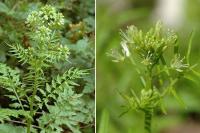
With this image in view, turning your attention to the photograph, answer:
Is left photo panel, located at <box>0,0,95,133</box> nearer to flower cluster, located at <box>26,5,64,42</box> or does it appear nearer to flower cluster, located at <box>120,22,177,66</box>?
flower cluster, located at <box>26,5,64,42</box>

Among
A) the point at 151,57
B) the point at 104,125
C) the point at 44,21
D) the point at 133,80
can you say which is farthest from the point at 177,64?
the point at 133,80

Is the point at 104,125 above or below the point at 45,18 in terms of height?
below

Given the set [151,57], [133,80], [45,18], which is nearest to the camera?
[151,57]

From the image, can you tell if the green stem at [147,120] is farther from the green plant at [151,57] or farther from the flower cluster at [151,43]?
the flower cluster at [151,43]

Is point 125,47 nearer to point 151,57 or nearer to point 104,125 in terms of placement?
point 151,57

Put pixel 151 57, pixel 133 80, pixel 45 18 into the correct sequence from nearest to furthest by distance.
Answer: pixel 151 57, pixel 45 18, pixel 133 80

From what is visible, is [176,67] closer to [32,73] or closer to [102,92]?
[32,73]
